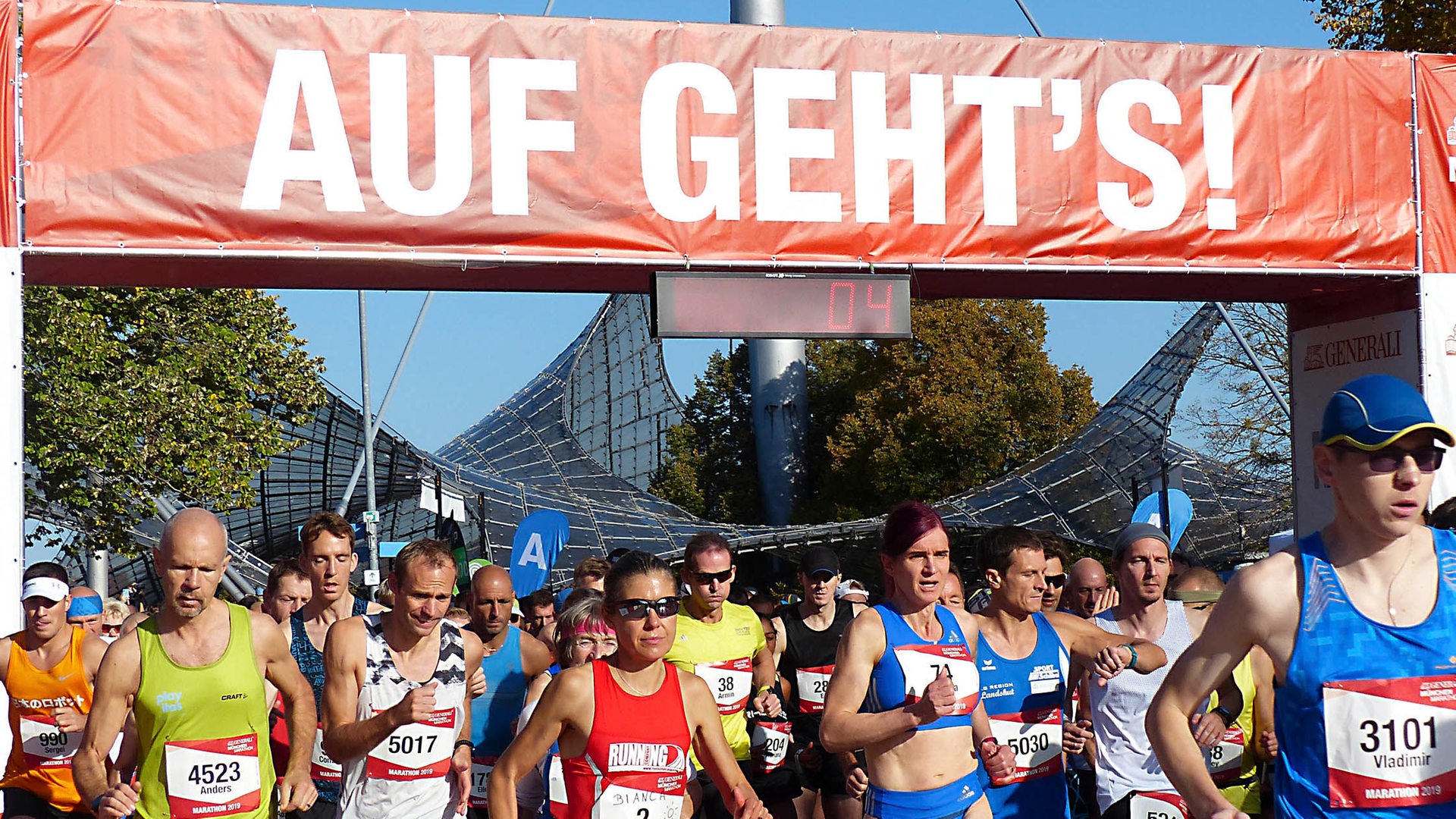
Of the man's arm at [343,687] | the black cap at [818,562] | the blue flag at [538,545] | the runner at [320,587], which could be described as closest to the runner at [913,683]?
the man's arm at [343,687]

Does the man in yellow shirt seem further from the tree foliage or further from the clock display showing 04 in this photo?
the tree foliage

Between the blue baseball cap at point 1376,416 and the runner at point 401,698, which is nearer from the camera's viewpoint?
the blue baseball cap at point 1376,416

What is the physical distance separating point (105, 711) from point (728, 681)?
3495mm

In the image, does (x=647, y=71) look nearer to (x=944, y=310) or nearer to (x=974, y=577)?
(x=944, y=310)

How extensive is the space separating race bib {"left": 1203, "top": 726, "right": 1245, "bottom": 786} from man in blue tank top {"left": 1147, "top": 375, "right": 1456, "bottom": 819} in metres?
3.39

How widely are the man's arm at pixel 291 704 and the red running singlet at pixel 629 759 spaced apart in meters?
1.42

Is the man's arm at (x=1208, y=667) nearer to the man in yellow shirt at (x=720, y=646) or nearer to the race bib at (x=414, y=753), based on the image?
the race bib at (x=414, y=753)

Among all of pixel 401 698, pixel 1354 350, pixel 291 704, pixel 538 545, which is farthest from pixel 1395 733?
pixel 538 545

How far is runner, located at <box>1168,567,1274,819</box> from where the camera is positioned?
688 cm

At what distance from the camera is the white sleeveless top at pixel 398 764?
6.41 meters

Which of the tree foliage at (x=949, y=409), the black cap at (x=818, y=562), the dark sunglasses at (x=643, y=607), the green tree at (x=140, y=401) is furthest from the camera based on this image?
the tree foliage at (x=949, y=409)

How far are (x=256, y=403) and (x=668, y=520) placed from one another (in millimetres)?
26156

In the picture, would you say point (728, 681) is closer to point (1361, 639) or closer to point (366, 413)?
point (1361, 639)

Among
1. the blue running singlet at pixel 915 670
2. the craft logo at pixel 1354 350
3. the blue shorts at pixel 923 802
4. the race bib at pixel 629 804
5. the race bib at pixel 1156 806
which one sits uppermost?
the craft logo at pixel 1354 350
